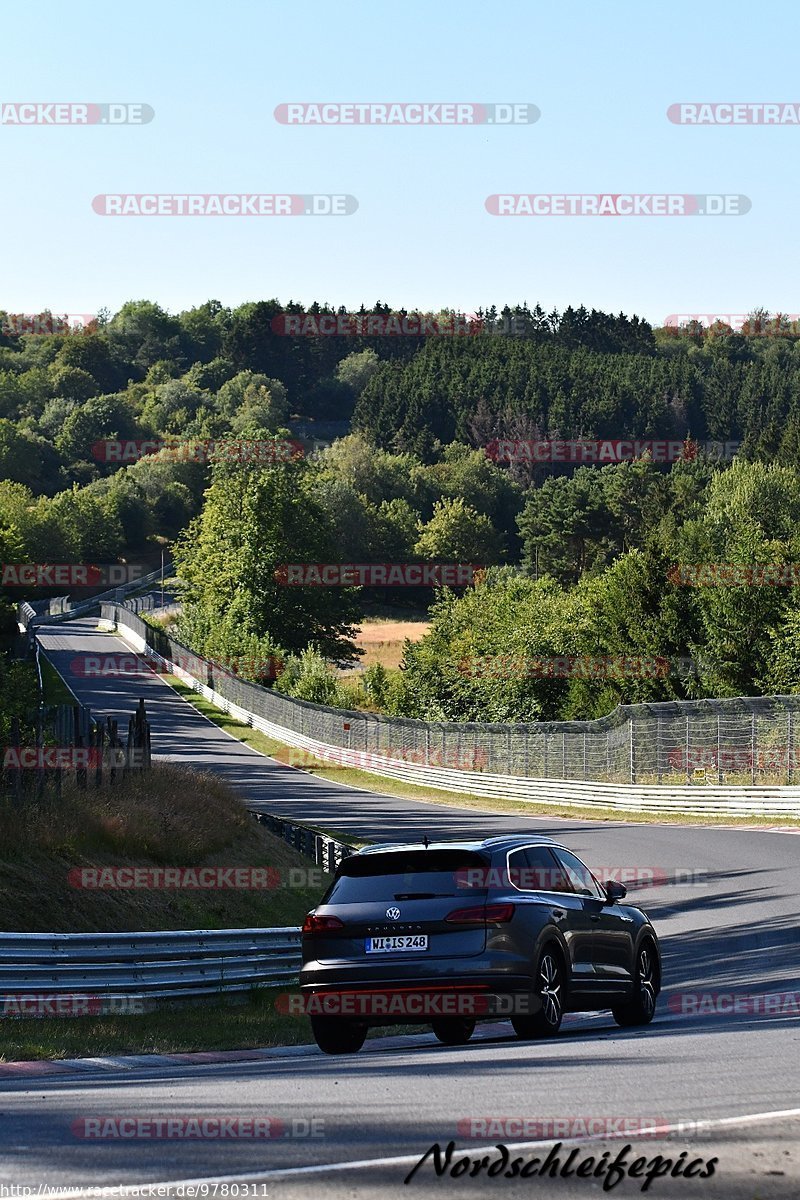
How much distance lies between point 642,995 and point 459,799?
38.1 metres

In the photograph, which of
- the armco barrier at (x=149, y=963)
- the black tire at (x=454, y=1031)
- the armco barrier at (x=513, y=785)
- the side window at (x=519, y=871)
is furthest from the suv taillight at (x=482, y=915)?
the armco barrier at (x=513, y=785)

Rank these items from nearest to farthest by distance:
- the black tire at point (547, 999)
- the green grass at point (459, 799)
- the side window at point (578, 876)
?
the black tire at point (547, 999) < the side window at point (578, 876) < the green grass at point (459, 799)

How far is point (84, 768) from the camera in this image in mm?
22844

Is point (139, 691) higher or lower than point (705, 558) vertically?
lower

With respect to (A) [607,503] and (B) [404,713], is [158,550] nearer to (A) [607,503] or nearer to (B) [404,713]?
(A) [607,503]

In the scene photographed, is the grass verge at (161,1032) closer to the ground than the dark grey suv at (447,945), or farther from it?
closer to the ground

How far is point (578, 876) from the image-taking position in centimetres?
1273

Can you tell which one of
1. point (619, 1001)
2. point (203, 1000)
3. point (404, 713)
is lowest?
point (404, 713)

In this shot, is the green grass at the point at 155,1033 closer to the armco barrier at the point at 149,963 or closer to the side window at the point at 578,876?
the armco barrier at the point at 149,963

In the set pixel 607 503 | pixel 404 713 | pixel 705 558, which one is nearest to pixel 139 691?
pixel 404 713

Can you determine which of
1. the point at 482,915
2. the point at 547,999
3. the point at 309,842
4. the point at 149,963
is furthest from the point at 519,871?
the point at 309,842

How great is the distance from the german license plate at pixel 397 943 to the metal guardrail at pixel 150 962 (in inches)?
151

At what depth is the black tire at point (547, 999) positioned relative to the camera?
11500 millimetres

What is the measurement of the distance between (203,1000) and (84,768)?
24.1 ft
